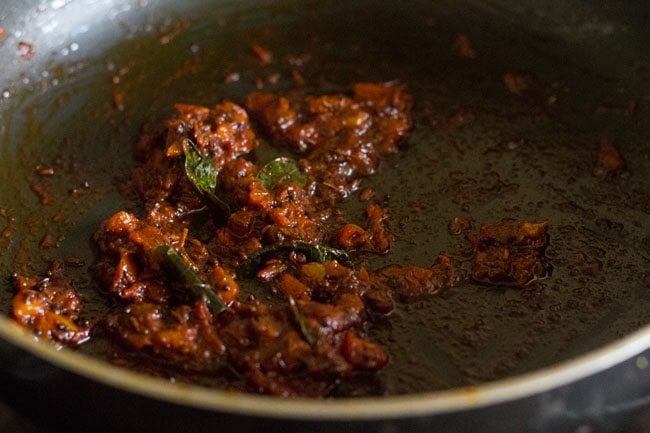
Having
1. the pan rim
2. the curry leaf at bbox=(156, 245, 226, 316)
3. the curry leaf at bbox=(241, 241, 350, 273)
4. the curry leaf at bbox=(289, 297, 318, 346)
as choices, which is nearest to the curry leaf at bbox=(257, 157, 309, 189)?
the curry leaf at bbox=(241, 241, 350, 273)

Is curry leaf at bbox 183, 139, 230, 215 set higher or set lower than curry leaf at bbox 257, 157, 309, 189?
higher

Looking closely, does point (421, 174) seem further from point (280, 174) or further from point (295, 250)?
point (295, 250)

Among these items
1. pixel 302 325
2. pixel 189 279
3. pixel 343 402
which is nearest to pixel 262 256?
pixel 189 279

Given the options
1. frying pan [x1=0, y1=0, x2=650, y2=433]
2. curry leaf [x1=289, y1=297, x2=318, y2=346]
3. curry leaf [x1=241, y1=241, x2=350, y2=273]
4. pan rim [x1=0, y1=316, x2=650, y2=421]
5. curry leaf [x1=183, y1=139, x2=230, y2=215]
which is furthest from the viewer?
curry leaf [x1=183, y1=139, x2=230, y2=215]

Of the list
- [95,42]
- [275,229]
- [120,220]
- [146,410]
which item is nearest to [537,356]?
[275,229]

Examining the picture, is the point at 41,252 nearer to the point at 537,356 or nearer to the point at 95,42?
the point at 95,42

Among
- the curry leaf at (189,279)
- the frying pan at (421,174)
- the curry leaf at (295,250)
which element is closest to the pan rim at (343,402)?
the frying pan at (421,174)

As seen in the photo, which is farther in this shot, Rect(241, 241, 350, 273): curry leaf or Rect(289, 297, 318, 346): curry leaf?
Rect(241, 241, 350, 273): curry leaf

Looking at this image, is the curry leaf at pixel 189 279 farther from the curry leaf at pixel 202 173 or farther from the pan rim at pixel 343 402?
the pan rim at pixel 343 402

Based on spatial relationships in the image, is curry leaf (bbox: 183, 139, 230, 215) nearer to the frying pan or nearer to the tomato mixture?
the tomato mixture
